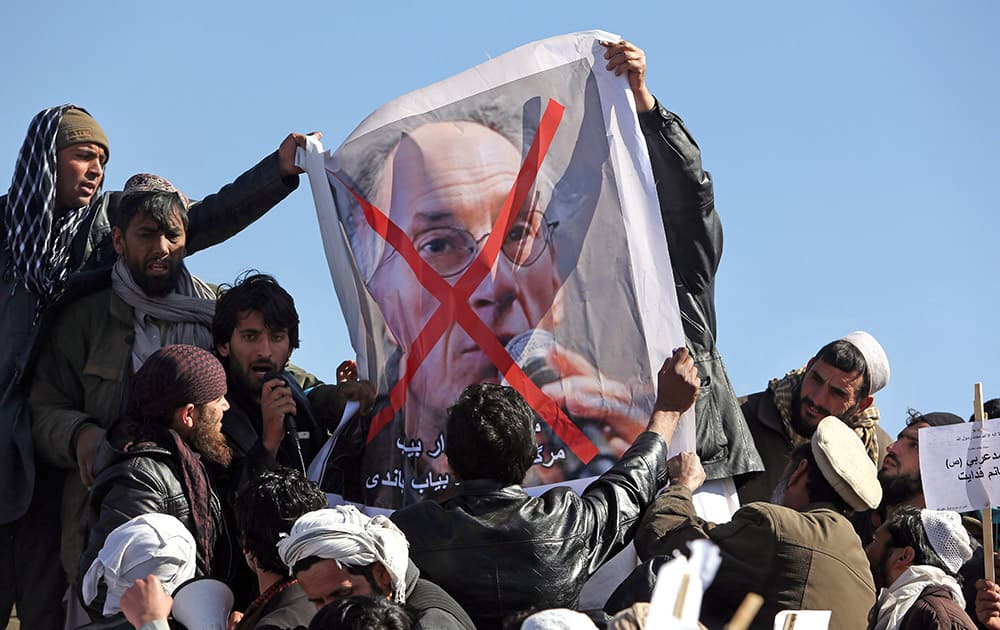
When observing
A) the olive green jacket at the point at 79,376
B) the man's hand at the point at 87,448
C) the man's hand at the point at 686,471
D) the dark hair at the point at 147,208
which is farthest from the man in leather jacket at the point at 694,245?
the man's hand at the point at 87,448

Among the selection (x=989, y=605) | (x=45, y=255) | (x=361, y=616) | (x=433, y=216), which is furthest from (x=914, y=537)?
(x=45, y=255)

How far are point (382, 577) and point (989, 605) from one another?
2726mm

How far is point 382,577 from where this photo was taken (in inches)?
146

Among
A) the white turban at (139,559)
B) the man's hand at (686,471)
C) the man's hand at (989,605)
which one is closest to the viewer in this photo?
the white turban at (139,559)

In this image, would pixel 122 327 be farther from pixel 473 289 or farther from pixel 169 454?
pixel 473 289

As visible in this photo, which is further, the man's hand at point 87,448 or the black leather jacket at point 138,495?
the man's hand at point 87,448

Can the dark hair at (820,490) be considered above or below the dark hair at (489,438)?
below

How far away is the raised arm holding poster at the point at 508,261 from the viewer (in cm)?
527

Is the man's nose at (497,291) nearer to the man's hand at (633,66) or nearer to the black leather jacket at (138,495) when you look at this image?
the man's hand at (633,66)

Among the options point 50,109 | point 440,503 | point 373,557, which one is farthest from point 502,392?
point 50,109

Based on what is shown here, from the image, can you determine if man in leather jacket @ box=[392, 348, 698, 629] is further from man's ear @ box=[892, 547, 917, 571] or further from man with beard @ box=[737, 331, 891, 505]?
man with beard @ box=[737, 331, 891, 505]

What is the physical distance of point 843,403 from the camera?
6.50 m

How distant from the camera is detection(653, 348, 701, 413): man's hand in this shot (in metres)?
4.85

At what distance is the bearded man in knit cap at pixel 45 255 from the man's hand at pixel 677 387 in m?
1.96
